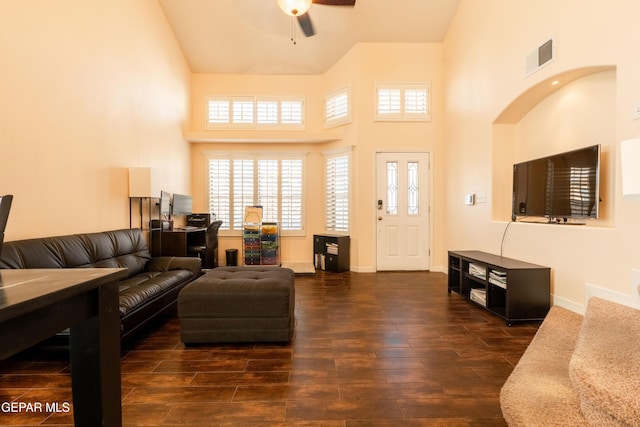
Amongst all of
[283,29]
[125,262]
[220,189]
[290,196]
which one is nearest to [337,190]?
[290,196]

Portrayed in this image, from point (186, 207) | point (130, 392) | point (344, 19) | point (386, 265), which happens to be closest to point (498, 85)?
point (344, 19)

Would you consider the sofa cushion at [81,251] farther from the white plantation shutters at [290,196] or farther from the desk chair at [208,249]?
the white plantation shutters at [290,196]

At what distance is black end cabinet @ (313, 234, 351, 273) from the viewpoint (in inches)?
224

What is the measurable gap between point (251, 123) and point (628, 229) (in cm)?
600

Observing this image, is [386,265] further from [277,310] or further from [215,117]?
[215,117]

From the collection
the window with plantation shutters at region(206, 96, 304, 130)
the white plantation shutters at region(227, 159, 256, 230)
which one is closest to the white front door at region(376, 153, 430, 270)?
the window with plantation shutters at region(206, 96, 304, 130)

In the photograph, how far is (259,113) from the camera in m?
6.58

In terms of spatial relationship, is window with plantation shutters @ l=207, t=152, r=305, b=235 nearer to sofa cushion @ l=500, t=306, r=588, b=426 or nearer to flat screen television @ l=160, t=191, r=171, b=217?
flat screen television @ l=160, t=191, r=171, b=217

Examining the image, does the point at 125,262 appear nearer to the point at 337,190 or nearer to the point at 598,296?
the point at 337,190

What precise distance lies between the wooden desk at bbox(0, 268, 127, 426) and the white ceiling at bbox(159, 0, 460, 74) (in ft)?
17.7

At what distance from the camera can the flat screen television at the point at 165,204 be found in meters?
4.67

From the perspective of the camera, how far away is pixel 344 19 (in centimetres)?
531

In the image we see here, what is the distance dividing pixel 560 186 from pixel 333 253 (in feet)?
11.7

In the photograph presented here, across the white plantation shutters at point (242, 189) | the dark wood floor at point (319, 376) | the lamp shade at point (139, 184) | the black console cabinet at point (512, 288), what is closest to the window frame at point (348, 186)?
the white plantation shutters at point (242, 189)
